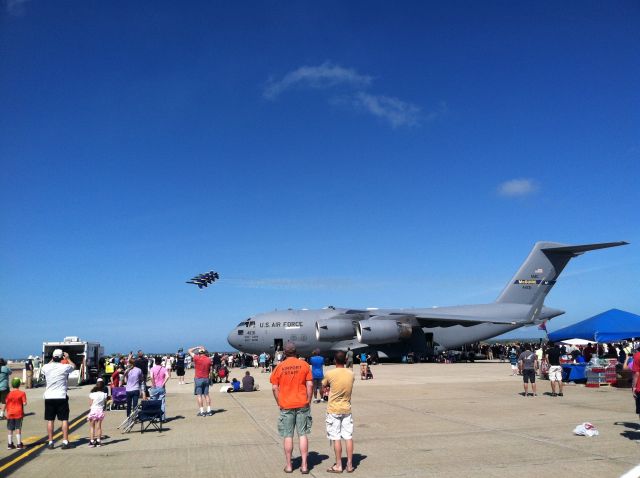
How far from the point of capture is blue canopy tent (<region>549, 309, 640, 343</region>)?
84.2 feet

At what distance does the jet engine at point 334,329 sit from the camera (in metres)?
33.5

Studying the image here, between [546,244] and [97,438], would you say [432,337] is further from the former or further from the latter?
[97,438]

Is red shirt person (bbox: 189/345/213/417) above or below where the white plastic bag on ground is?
above

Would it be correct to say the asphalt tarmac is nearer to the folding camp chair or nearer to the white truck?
the folding camp chair

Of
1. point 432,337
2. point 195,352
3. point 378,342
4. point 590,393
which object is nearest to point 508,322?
point 432,337

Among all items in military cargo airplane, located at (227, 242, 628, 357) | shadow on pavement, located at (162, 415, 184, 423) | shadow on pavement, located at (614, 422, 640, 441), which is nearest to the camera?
shadow on pavement, located at (614, 422, 640, 441)

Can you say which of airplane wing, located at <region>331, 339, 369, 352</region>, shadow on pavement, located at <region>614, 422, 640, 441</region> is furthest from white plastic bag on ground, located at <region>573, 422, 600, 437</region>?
airplane wing, located at <region>331, 339, 369, 352</region>

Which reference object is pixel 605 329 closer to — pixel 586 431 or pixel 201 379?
pixel 586 431

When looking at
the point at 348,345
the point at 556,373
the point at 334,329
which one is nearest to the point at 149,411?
the point at 556,373

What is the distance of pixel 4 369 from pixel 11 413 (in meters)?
4.12

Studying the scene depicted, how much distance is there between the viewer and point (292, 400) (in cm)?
707

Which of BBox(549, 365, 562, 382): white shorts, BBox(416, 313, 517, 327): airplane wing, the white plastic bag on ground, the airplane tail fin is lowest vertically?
the white plastic bag on ground

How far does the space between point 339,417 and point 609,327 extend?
2346 cm

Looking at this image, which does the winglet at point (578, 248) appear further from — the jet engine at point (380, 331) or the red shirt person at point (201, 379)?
the red shirt person at point (201, 379)
